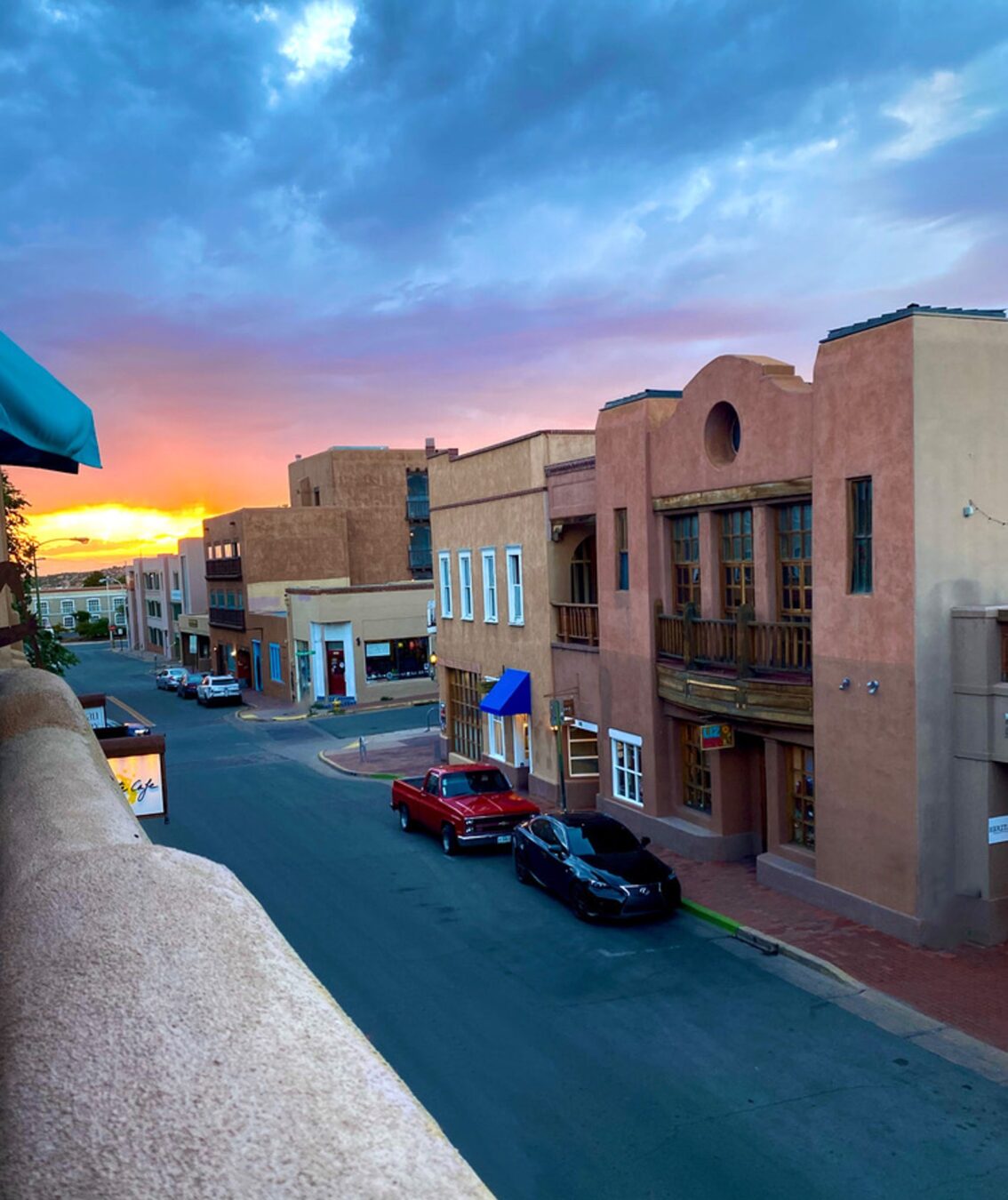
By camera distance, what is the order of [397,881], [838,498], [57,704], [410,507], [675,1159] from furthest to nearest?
[410,507] < [397,881] < [838,498] < [675,1159] < [57,704]

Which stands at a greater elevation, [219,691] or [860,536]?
[860,536]

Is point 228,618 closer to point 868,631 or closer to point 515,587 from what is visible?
point 515,587

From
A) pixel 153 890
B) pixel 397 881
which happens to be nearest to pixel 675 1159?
pixel 153 890

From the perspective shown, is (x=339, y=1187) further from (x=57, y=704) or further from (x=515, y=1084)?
(x=515, y=1084)

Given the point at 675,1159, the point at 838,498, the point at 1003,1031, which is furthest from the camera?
the point at 838,498

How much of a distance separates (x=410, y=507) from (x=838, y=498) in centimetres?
4975

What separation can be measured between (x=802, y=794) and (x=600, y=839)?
346 centimetres

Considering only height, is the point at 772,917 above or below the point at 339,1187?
below

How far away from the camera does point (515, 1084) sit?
11516 millimetres

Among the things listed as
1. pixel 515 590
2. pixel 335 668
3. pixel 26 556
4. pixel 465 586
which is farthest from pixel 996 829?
pixel 335 668

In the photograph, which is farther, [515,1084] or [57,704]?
[515,1084]

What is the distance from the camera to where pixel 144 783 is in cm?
1012

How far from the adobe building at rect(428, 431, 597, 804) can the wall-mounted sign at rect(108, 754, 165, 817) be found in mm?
15926

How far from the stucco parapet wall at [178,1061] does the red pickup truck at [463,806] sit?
19.4 meters
